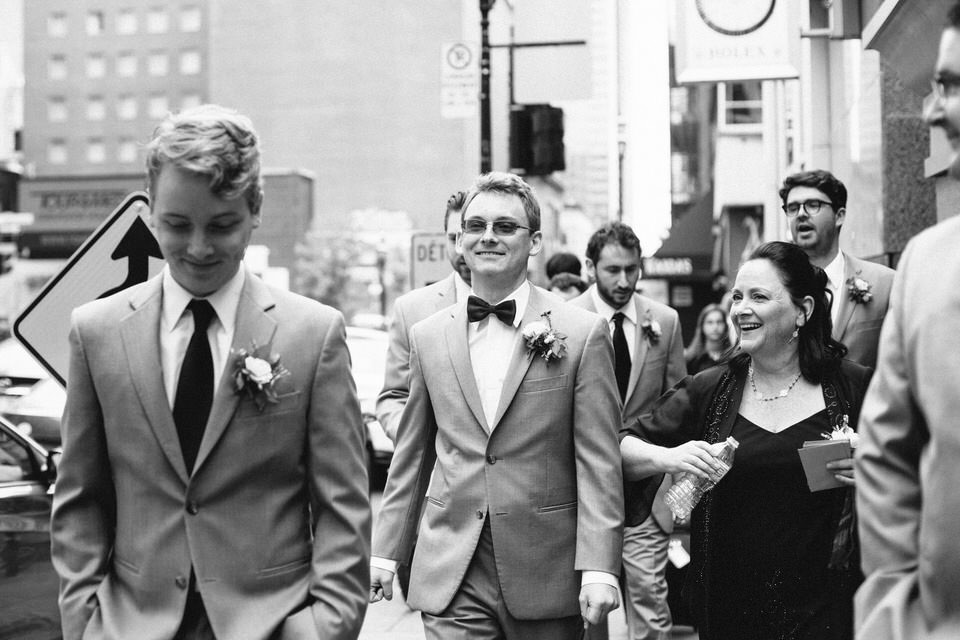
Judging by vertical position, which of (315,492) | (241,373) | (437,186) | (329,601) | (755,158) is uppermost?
(437,186)

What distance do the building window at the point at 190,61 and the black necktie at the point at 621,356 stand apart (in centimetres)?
11091

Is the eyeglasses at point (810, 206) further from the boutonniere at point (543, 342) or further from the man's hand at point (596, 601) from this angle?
the man's hand at point (596, 601)

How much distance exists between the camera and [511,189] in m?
4.92

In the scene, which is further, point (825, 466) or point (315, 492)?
point (825, 466)

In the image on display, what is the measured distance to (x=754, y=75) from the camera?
11523 millimetres

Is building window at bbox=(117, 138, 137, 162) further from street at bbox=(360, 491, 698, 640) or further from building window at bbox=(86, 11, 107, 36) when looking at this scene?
street at bbox=(360, 491, 698, 640)

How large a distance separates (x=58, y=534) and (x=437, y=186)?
89113mm

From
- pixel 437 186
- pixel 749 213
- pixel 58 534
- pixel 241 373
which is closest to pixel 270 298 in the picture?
pixel 241 373

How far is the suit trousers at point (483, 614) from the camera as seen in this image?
4.56 meters

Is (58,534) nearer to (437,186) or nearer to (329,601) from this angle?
(329,601)

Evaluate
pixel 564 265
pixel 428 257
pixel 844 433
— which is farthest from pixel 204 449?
pixel 428 257

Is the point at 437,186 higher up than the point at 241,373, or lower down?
higher up

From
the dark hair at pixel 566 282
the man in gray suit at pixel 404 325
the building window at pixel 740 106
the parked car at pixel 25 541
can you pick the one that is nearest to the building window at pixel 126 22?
the building window at pixel 740 106

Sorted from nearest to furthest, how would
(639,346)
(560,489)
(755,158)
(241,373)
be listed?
(241,373)
(560,489)
(639,346)
(755,158)
